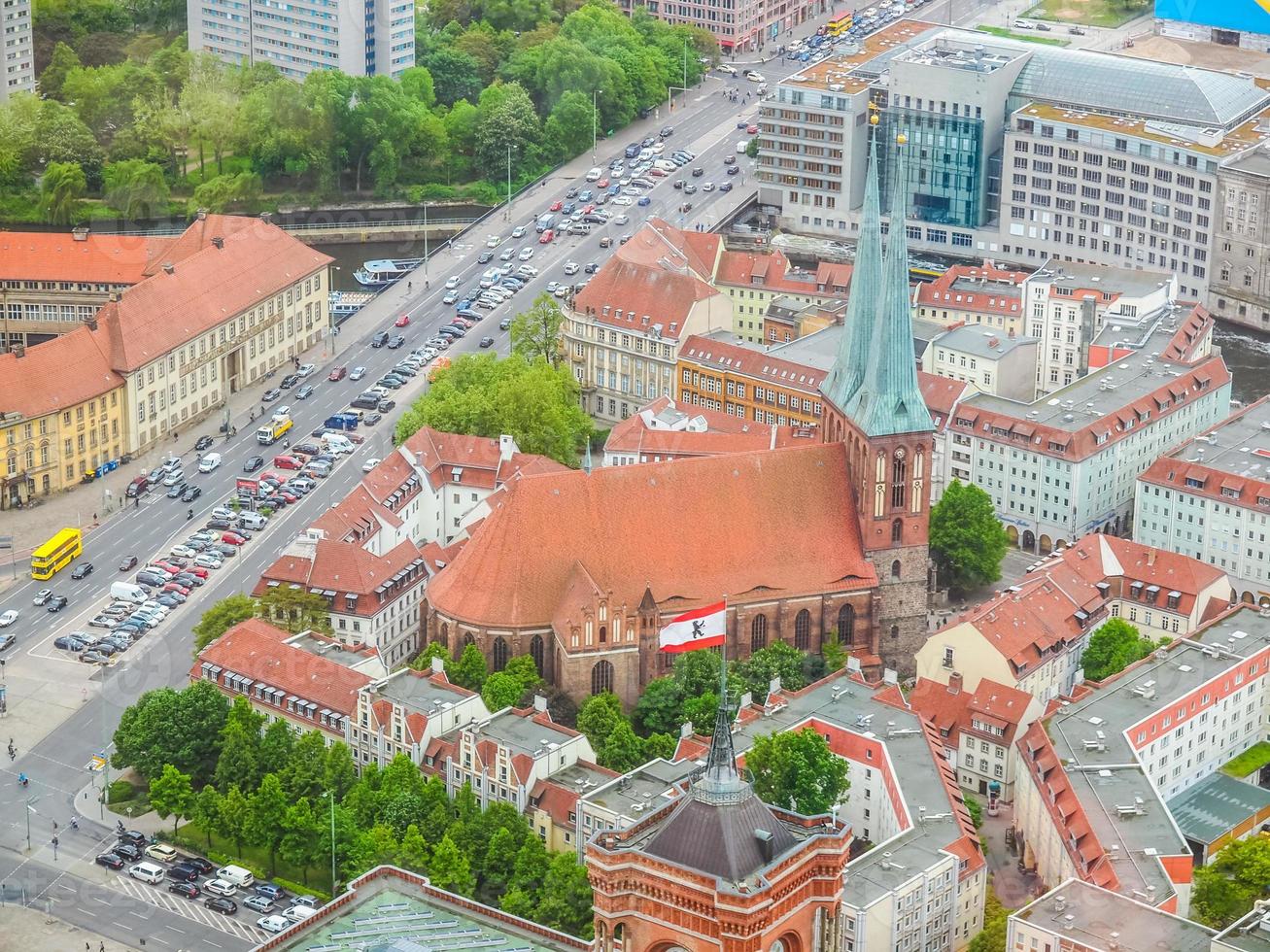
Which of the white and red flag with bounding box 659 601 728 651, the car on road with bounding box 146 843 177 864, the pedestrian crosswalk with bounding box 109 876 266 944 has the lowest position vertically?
the pedestrian crosswalk with bounding box 109 876 266 944

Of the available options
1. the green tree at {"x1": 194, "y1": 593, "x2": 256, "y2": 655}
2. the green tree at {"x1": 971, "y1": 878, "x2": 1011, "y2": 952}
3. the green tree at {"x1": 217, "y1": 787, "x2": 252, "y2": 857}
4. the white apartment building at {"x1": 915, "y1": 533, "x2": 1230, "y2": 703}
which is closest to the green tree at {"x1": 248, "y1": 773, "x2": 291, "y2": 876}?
the green tree at {"x1": 217, "y1": 787, "x2": 252, "y2": 857}

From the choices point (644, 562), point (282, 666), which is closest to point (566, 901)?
point (282, 666)

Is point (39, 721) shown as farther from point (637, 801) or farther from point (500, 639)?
point (637, 801)

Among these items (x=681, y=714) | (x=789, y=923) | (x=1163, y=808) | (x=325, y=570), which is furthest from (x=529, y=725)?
(x=789, y=923)

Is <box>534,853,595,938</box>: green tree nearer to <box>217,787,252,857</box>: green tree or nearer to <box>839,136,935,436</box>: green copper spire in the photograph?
<box>217,787,252,857</box>: green tree

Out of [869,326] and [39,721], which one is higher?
[869,326]

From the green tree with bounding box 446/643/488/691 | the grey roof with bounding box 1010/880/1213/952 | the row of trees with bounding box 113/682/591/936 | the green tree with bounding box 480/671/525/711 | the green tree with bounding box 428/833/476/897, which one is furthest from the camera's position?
the green tree with bounding box 446/643/488/691

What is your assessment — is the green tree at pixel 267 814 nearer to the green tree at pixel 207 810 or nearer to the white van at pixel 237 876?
the white van at pixel 237 876
